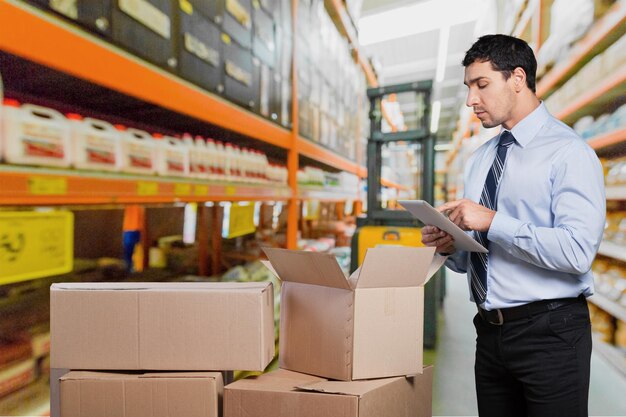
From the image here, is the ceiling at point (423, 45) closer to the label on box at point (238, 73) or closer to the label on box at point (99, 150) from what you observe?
the label on box at point (238, 73)

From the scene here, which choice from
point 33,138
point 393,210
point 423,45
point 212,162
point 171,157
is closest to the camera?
point 33,138

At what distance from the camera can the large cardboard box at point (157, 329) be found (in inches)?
34.8

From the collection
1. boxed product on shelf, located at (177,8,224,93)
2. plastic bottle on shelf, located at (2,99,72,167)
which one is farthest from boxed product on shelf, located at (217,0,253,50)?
plastic bottle on shelf, located at (2,99,72,167)

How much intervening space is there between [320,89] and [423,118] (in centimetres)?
110

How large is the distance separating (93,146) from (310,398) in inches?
43.6

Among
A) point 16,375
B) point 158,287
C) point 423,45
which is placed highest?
point 423,45

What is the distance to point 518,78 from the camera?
107cm

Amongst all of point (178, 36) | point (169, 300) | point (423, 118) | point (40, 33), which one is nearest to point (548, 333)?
point (169, 300)

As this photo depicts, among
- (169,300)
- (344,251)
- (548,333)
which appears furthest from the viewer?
(344,251)

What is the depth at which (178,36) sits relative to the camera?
65.2 inches

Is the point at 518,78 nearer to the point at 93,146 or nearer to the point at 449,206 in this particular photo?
the point at 449,206

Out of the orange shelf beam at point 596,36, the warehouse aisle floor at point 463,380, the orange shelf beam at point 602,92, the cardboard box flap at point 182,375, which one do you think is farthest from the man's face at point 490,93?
the orange shelf beam at point 596,36

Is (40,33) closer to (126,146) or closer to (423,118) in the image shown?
(126,146)

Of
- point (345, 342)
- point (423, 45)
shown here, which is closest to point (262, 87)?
point (345, 342)
